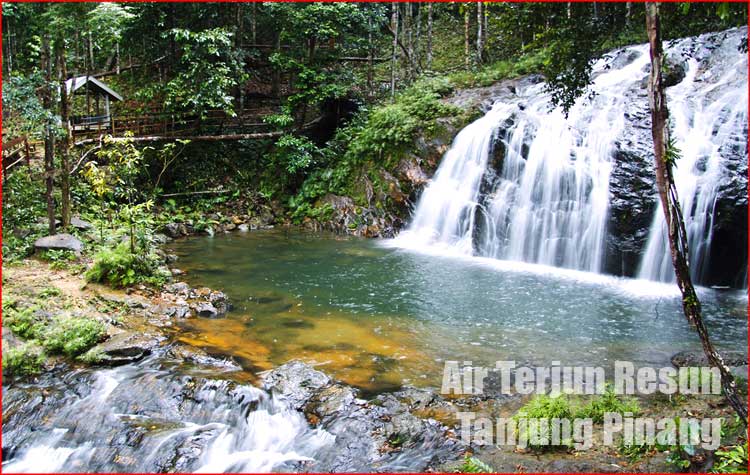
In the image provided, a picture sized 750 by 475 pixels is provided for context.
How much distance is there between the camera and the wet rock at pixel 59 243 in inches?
426

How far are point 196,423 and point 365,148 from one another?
12.6 meters

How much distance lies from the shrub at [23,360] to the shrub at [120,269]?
2.82 metres

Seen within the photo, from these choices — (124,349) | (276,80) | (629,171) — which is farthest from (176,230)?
(629,171)

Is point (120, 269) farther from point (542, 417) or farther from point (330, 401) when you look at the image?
point (542, 417)

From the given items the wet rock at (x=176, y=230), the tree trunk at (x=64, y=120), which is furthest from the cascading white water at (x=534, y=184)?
the tree trunk at (x=64, y=120)

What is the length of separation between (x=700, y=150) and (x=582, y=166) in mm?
2494

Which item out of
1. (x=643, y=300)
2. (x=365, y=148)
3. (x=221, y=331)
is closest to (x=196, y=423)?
(x=221, y=331)

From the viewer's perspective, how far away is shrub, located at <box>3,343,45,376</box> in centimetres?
690

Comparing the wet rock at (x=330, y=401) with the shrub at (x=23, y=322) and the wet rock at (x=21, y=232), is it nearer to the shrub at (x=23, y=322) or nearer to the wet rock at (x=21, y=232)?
the shrub at (x=23, y=322)

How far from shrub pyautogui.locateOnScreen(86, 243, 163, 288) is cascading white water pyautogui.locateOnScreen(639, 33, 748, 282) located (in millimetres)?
10152

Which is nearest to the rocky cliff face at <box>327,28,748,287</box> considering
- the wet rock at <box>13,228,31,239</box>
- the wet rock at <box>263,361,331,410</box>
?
the wet rock at <box>263,361,331,410</box>

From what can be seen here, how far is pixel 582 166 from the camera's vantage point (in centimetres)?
1343

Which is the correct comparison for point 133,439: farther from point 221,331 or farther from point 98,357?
point 221,331

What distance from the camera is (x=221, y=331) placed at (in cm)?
895
